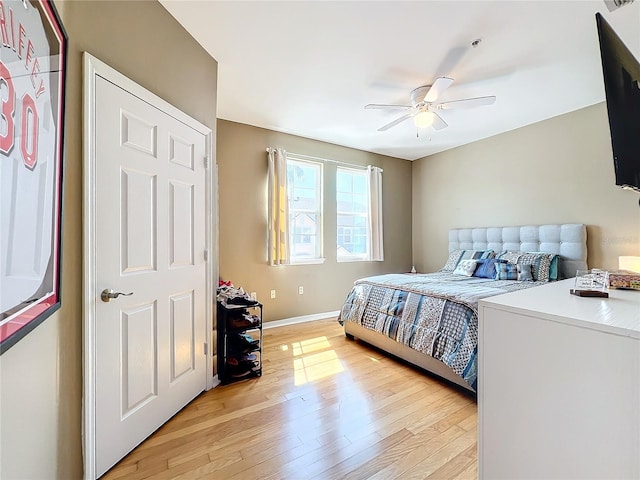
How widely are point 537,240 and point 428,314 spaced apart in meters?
2.21

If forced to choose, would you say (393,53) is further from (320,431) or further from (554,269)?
(554,269)

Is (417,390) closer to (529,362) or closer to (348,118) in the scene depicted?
(529,362)

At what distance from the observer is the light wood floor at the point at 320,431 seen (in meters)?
1.42

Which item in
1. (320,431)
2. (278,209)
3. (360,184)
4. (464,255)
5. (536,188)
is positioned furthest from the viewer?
(360,184)

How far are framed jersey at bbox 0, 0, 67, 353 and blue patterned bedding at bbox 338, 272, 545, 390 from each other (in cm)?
232

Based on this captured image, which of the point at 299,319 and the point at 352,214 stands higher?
the point at 352,214

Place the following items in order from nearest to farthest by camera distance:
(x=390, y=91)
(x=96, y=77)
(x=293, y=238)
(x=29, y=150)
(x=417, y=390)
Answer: (x=29, y=150)
(x=96, y=77)
(x=417, y=390)
(x=390, y=91)
(x=293, y=238)

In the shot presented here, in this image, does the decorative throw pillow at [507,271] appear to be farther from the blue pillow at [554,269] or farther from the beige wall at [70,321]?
the beige wall at [70,321]

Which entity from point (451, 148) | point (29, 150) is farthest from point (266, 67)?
point (451, 148)

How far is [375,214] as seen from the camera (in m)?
4.52

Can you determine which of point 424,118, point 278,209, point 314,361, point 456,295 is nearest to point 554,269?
point 456,295

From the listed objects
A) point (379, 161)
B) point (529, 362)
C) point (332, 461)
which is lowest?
point (332, 461)

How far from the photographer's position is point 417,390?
7.11 feet

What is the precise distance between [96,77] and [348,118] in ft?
8.46
